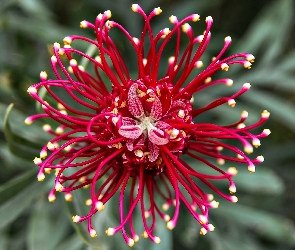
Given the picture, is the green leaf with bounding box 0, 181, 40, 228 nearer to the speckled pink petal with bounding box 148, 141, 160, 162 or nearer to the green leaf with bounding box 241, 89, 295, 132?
the speckled pink petal with bounding box 148, 141, 160, 162

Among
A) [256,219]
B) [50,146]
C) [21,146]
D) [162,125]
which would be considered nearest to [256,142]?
[162,125]

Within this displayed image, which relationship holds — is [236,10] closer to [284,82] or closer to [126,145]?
[284,82]

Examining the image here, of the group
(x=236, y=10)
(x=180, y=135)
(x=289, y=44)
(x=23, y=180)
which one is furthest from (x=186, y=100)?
(x=289, y=44)

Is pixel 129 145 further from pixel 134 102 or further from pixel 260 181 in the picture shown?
pixel 260 181

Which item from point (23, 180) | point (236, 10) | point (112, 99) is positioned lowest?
point (236, 10)

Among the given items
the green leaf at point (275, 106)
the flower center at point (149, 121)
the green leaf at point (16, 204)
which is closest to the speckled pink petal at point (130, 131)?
the flower center at point (149, 121)

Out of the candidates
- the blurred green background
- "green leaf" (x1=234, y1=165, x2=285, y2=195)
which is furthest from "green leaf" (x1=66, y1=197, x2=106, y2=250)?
"green leaf" (x1=234, y1=165, x2=285, y2=195)
